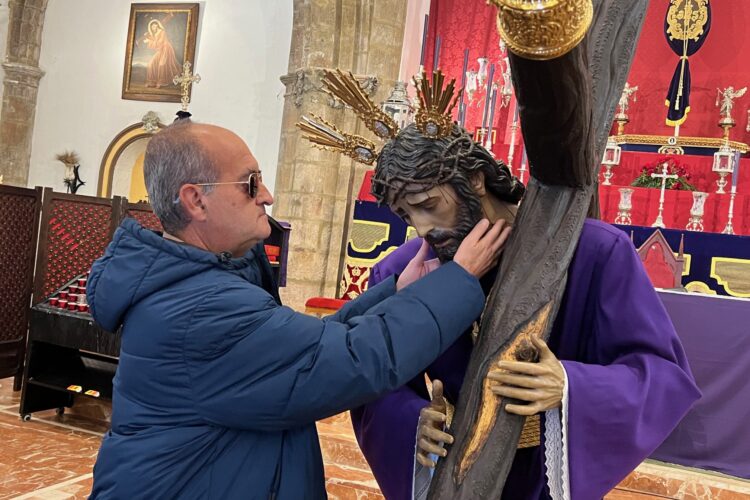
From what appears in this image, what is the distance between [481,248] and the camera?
1508 millimetres

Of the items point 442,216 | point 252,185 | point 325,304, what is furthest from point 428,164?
point 325,304

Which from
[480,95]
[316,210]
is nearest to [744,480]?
[480,95]

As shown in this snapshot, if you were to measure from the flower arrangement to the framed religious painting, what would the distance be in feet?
27.9

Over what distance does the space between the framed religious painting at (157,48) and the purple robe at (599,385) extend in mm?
11647

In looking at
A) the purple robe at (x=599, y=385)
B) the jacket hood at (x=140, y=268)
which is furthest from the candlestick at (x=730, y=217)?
the jacket hood at (x=140, y=268)

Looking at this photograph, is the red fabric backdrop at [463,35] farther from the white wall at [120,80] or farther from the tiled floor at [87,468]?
the tiled floor at [87,468]

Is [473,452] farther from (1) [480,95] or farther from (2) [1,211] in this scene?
(1) [480,95]

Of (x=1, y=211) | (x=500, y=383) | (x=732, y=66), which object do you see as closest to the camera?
(x=500, y=383)

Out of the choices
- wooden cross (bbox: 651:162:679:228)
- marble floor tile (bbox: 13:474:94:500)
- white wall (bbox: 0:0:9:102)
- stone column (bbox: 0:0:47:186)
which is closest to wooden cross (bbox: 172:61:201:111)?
stone column (bbox: 0:0:47:186)

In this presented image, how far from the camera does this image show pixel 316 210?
947 centimetres

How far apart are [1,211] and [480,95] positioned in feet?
16.8

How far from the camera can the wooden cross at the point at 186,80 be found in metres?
12.0

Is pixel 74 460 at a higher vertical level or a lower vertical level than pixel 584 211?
lower

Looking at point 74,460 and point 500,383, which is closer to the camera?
point 500,383
